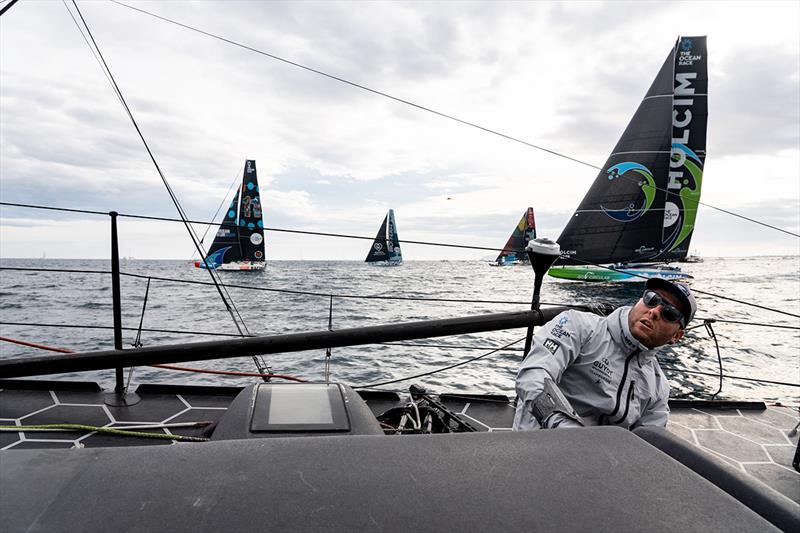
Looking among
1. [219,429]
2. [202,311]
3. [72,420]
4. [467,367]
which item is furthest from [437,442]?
[202,311]

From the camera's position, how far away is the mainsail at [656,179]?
76.6 ft

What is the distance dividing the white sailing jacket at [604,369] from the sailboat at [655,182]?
20586 mm

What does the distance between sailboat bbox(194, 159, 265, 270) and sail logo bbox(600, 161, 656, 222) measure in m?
20.4

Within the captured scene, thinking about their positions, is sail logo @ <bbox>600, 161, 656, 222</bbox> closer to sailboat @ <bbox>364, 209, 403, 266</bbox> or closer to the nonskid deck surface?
the nonskid deck surface

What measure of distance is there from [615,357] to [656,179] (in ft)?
83.7

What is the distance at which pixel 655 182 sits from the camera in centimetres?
2448

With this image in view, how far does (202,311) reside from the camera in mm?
20922

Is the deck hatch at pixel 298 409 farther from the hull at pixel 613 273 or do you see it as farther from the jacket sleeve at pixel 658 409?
the hull at pixel 613 273

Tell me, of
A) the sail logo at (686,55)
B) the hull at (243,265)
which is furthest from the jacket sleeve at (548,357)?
the hull at (243,265)

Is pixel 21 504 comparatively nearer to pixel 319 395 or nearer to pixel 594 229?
pixel 319 395

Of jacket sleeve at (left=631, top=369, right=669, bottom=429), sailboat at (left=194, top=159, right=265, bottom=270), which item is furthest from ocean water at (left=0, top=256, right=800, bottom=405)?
sailboat at (left=194, top=159, right=265, bottom=270)

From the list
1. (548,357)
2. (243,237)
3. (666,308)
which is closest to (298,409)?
(548,357)

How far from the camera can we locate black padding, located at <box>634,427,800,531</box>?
658 mm

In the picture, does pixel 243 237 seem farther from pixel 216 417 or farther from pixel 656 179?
pixel 216 417
